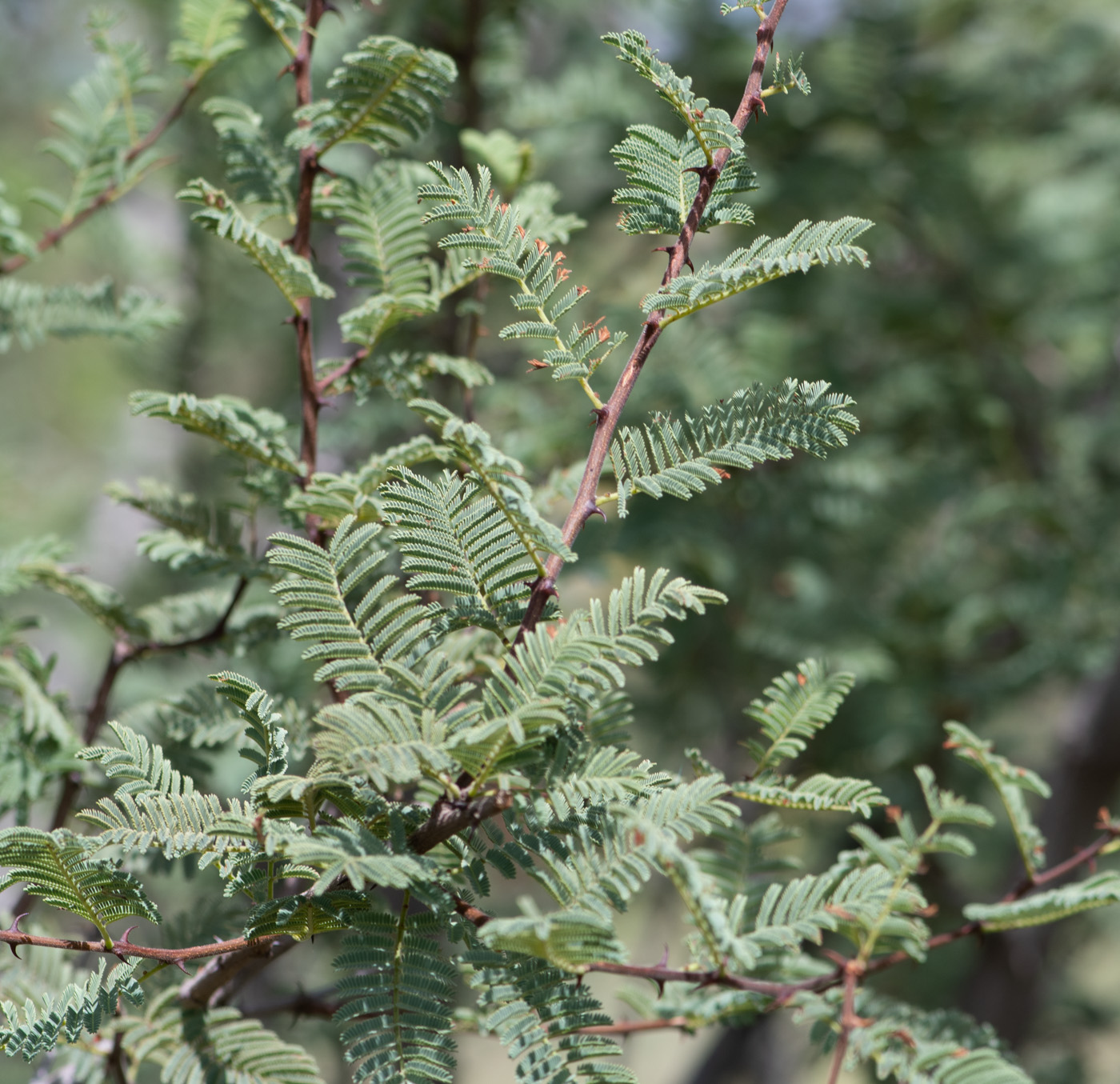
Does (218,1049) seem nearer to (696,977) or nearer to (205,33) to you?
(696,977)

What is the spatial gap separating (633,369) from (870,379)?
4.61 ft

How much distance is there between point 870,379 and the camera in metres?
1.77

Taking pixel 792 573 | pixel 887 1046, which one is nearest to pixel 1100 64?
pixel 792 573

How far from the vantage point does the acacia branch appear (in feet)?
1.52

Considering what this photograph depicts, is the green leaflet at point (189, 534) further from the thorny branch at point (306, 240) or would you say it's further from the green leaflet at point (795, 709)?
the green leaflet at point (795, 709)

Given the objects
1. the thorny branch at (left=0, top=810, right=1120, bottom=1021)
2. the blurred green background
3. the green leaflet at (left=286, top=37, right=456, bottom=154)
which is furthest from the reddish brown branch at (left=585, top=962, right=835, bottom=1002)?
the blurred green background

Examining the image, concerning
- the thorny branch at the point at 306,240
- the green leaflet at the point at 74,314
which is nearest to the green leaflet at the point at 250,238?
the thorny branch at the point at 306,240

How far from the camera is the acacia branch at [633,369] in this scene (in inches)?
18.2

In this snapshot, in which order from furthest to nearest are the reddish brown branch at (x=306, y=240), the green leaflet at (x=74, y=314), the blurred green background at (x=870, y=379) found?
the blurred green background at (x=870, y=379)
the green leaflet at (x=74, y=314)
the reddish brown branch at (x=306, y=240)

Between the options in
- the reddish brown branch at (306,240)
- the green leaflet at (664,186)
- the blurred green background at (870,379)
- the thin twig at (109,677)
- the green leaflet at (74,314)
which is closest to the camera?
the green leaflet at (664,186)

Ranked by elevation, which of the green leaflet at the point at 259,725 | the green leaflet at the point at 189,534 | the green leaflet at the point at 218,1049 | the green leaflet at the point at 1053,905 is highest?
the green leaflet at the point at 189,534

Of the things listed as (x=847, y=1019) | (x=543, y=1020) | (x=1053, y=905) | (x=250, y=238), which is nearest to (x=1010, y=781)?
(x=1053, y=905)

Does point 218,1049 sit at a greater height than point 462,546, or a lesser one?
lesser

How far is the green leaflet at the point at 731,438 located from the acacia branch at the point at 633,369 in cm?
2
